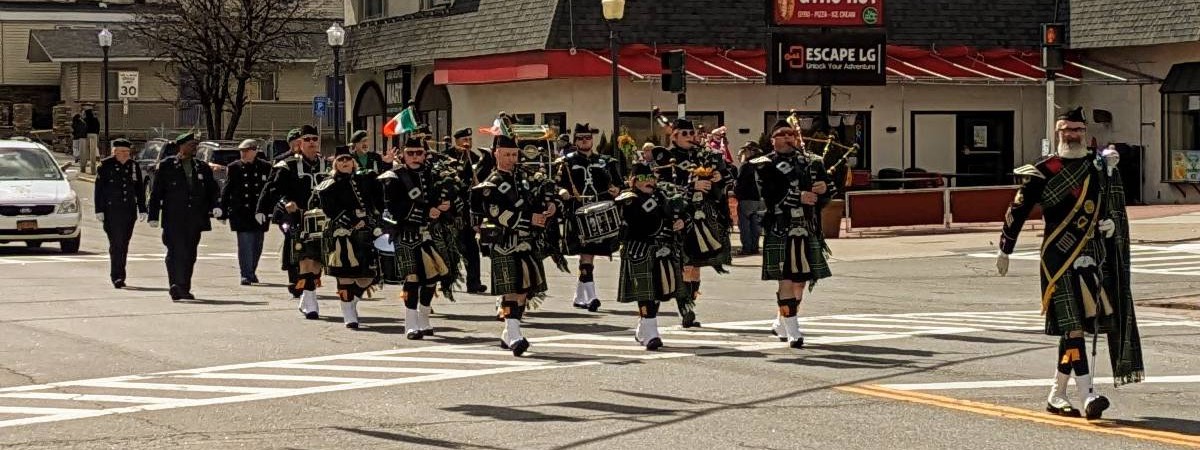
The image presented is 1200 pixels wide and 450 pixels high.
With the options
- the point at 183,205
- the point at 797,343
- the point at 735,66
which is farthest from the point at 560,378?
the point at 735,66

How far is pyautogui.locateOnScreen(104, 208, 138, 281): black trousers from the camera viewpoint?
20938 mm

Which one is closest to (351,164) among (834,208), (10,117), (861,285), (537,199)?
(537,199)

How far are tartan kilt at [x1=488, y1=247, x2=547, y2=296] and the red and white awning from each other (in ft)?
69.9

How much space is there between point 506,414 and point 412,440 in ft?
3.46

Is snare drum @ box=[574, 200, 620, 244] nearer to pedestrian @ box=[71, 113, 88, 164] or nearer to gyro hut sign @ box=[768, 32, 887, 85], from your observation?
gyro hut sign @ box=[768, 32, 887, 85]

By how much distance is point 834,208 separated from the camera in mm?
28453

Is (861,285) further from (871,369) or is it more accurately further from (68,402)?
(68,402)

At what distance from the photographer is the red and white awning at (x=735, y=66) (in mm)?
35969

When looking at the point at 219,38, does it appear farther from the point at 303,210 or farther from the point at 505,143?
the point at 505,143

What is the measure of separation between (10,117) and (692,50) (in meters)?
37.2

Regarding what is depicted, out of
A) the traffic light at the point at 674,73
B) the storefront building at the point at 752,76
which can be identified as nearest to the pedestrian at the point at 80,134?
the storefront building at the point at 752,76

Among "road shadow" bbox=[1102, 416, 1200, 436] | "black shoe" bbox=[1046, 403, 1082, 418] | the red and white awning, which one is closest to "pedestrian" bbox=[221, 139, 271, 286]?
"black shoe" bbox=[1046, 403, 1082, 418]

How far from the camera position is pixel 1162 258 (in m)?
24.3

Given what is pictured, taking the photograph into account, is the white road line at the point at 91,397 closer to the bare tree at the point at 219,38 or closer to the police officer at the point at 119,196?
the police officer at the point at 119,196
